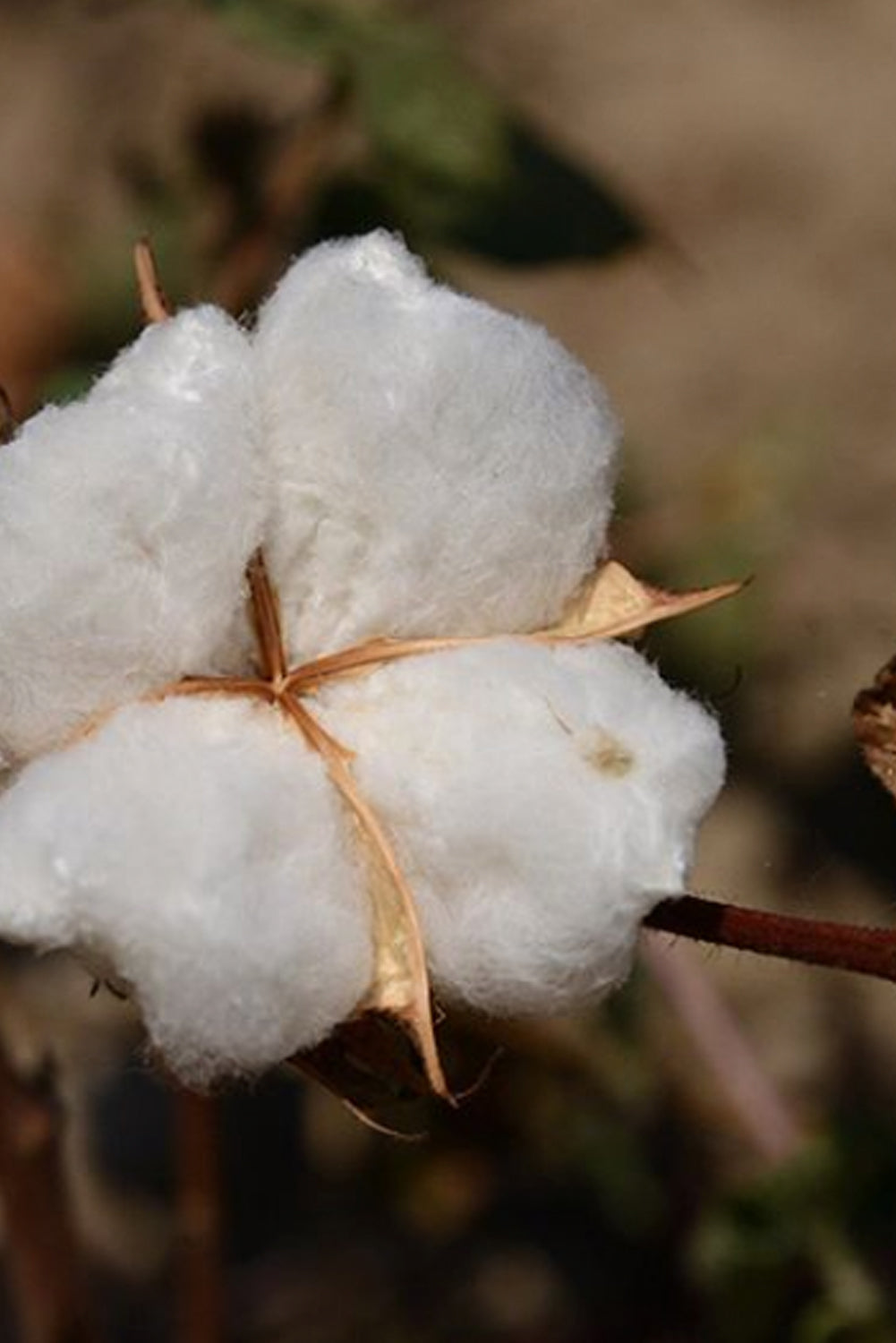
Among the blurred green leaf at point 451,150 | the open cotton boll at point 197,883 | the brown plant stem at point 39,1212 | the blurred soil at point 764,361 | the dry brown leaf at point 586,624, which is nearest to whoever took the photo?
the open cotton boll at point 197,883

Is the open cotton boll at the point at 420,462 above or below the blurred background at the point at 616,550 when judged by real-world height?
above

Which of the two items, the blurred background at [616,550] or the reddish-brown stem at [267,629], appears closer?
the reddish-brown stem at [267,629]

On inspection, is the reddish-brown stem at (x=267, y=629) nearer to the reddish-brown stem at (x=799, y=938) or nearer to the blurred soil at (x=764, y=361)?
the reddish-brown stem at (x=799, y=938)

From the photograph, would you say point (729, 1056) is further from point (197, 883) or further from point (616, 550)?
point (197, 883)

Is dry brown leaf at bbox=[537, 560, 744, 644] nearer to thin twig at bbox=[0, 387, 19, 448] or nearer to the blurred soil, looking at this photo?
thin twig at bbox=[0, 387, 19, 448]

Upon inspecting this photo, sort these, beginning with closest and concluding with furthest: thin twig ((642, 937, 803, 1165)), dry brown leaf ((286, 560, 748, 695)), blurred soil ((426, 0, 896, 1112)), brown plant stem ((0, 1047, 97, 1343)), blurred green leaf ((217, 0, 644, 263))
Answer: dry brown leaf ((286, 560, 748, 695))
brown plant stem ((0, 1047, 97, 1343))
blurred green leaf ((217, 0, 644, 263))
thin twig ((642, 937, 803, 1165))
blurred soil ((426, 0, 896, 1112))

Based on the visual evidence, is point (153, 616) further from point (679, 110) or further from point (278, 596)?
point (679, 110)

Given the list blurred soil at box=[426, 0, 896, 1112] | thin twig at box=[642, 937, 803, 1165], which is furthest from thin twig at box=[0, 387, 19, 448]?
blurred soil at box=[426, 0, 896, 1112]

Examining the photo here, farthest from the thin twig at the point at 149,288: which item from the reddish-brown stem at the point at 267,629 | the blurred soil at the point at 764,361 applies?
the blurred soil at the point at 764,361
